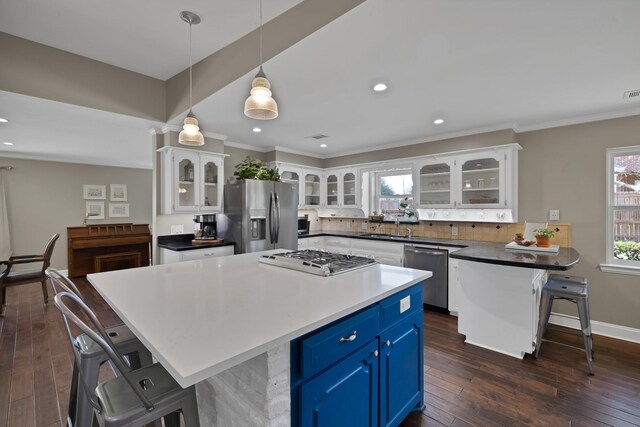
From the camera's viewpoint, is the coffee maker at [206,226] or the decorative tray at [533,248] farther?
the coffee maker at [206,226]

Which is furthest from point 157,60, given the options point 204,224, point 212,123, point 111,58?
point 204,224

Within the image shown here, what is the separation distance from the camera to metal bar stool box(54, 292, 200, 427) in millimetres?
956

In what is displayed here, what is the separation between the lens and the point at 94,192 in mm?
6645

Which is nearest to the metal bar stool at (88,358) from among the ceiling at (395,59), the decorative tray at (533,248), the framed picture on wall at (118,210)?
the ceiling at (395,59)

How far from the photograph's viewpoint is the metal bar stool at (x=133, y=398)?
37.6 inches

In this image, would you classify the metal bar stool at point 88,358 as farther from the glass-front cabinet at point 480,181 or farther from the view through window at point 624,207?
the view through window at point 624,207

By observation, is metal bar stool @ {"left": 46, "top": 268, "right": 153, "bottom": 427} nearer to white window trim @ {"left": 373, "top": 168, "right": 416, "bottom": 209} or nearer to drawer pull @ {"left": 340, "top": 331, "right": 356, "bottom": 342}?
drawer pull @ {"left": 340, "top": 331, "right": 356, "bottom": 342}

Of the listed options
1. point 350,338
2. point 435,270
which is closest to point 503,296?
point 435,270

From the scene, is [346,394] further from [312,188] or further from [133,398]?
[312,188]

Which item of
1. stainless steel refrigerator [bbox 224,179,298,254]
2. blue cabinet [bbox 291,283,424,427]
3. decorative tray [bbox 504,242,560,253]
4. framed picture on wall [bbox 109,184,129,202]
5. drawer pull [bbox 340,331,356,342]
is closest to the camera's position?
blue cabinet [bbox 291,283,424,427]

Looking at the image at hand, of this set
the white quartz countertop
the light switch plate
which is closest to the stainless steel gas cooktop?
the white quartz countertop

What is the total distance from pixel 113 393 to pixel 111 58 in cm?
295

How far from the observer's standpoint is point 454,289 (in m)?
3.56

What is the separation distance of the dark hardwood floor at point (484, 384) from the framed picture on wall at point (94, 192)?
416 centimetres
